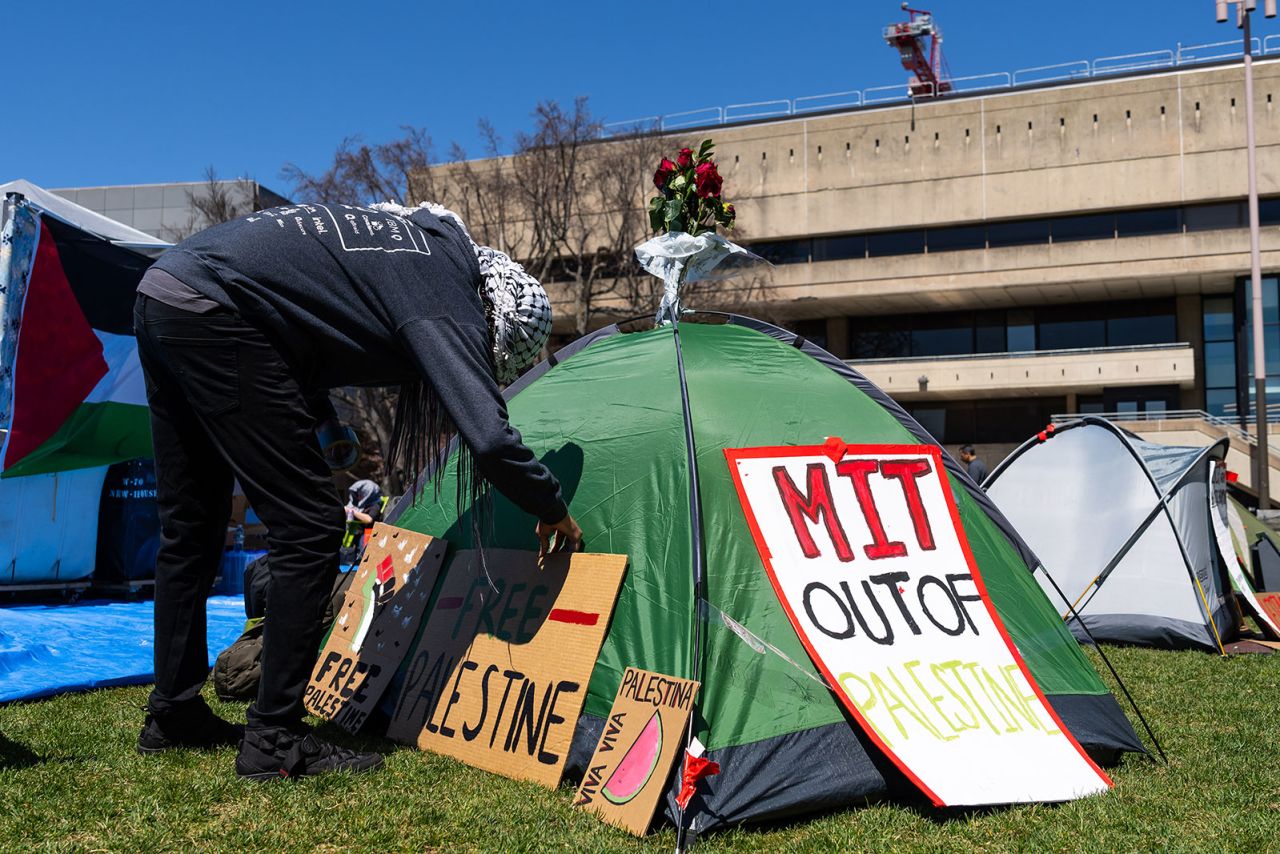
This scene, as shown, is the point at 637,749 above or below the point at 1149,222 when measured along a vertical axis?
below

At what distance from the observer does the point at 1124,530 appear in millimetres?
7242

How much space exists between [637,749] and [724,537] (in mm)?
766

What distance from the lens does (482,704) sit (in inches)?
136

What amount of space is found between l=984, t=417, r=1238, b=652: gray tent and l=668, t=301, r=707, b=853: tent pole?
4.20 meters

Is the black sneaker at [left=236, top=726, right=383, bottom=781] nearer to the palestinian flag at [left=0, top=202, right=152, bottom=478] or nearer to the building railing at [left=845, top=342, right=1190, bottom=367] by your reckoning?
the palestinian flag at [left=0, top=202, right=152, bottom=478]


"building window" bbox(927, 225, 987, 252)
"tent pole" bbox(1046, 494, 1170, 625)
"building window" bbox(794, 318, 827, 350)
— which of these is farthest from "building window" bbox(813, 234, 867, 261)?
"tent pole" bbox(1046, 494, 1170, 625)

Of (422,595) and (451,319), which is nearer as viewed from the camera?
(451,319)

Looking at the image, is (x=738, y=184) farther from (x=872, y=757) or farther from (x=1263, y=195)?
(x=872, y=757)

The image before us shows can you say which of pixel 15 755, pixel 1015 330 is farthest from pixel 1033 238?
pixel 15 755

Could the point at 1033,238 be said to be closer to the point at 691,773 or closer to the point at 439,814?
the point at 691,773

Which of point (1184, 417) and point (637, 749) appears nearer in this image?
point (637, 749)

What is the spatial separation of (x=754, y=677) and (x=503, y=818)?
84 centimetres

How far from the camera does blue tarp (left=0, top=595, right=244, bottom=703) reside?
454 cm

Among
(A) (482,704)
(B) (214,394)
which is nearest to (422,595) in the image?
(A) (482,704)
